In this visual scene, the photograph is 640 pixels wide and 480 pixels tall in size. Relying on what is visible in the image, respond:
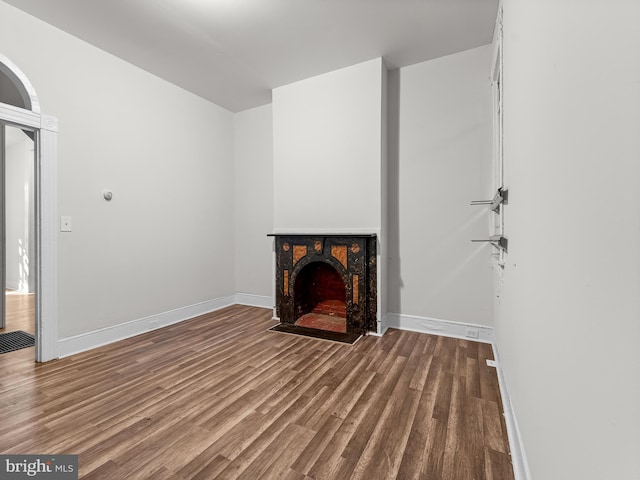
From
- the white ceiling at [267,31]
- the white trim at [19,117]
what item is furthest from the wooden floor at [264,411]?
the white ceiling at [267,31]

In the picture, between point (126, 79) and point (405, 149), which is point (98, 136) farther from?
point (405, 149)

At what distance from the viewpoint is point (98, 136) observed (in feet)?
9.20

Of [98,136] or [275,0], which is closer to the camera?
[275,0]

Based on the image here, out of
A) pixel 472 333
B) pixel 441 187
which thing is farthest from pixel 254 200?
pixel 472 333

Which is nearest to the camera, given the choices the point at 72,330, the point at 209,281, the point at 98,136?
the point at 72,330

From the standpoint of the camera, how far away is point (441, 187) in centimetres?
302

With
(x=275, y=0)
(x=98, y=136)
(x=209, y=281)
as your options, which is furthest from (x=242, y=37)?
(x=209, y=281)

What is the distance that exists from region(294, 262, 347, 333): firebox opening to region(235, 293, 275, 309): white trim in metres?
0.75

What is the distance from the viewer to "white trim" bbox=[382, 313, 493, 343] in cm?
283

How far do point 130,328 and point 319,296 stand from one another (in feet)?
6.91

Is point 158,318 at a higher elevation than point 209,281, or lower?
lower

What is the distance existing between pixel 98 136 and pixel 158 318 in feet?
6.58

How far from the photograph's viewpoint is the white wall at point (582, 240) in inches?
18.2

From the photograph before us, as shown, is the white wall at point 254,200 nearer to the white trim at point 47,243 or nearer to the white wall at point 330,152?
the white wall at point 330,152
